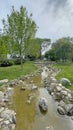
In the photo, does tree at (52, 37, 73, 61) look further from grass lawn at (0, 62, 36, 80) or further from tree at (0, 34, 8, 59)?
tree at (0, 34, 8, 59)

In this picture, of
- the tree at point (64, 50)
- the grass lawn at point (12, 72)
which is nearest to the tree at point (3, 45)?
the grass lawn at point (12, 72)

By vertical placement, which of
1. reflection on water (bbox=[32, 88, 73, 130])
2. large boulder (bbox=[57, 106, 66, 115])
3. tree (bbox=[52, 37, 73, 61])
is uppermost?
tree (bbox=[52, 37, 73, 61])

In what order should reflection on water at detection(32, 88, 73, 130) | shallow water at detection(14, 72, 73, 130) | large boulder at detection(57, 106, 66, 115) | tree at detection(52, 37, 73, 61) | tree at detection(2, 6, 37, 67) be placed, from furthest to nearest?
tree at detection(52, 37, 73, 61) → tree at detection(2, 6, 37, 67) → large boulder at detection(57, 106, 66, 115) → shallow water at detection(14, 72, 73, 130) → reflection on water at detection(32, 88, 73, 130)

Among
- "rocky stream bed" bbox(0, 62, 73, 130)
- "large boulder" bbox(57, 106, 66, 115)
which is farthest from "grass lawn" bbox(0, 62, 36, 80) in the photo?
"large boulder" bbox(57, 106, 66, 115)

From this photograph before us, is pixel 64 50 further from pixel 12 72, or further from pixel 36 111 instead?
pixel 36 111

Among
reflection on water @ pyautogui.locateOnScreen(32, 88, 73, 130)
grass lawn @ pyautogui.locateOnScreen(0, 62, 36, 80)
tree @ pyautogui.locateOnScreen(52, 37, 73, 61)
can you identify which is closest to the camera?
reflection on water @ pyautogui.locateOnScreen(32, 88, 73, 130)

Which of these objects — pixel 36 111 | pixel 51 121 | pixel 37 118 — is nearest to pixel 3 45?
pixel 36 111

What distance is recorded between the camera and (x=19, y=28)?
27203mm

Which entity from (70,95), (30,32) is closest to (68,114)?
(70,95)

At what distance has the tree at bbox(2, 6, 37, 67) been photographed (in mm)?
27312

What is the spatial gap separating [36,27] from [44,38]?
48924mm

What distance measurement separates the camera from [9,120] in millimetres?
8422

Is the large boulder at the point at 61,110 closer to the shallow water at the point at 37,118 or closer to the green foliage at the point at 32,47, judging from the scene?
the shallow water at the point at 37,118

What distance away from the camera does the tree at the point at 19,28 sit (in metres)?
27.3
